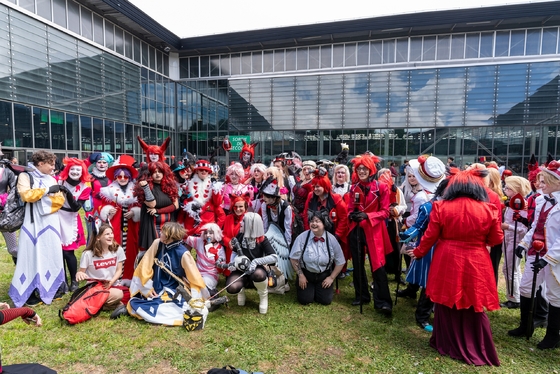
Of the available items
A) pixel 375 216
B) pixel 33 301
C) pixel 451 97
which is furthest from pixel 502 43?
pixel 33 301

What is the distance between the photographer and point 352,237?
448 centimetres

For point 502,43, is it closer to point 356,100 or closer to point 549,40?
point 549,40

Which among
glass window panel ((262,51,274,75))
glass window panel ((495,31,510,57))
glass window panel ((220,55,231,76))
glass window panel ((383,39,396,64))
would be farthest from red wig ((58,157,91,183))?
glass window panel ((495,31,510,57))

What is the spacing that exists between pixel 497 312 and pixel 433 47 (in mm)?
19644

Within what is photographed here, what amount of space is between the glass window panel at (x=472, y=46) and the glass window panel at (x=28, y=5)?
22.8 meters

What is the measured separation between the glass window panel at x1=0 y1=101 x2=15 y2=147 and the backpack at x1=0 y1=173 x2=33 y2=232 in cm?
1123

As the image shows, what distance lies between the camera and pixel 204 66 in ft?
78.6

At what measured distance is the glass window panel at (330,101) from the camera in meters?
19.7

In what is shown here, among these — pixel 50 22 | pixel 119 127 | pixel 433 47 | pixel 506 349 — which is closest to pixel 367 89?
pixel 433 47

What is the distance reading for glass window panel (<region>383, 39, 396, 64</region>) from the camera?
20344 mm

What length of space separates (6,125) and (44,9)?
602 centimetres

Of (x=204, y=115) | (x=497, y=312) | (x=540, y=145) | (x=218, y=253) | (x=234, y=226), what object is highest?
(x=204, y=115)

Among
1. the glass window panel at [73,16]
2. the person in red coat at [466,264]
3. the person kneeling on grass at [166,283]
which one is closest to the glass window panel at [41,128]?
A: the glass window panel at [73,16]

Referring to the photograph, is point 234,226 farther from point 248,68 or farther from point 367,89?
point 248,68
